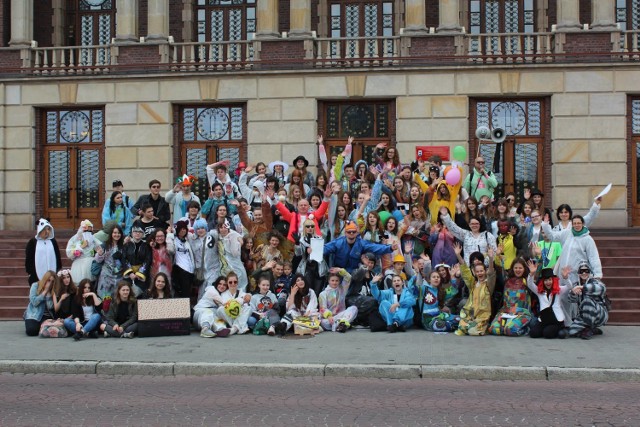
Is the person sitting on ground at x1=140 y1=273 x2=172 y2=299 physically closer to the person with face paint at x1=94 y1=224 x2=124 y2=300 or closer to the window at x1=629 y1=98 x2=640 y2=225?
the person with face paint at x1=94 y1=224 x2=124 y2=300

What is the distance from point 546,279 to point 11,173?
1631 centimetres

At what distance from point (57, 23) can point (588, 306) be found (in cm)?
1847

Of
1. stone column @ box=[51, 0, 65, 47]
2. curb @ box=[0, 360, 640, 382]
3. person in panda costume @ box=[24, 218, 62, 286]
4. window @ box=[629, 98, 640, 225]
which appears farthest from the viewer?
stone column @ box=[51, 0, 65, 47]

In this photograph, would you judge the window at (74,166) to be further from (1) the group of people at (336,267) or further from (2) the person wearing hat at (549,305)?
(2) the person wearing hat at (549,305)

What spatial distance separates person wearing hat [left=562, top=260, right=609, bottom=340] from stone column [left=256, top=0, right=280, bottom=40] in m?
12.7

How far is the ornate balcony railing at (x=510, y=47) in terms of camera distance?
22344 mm

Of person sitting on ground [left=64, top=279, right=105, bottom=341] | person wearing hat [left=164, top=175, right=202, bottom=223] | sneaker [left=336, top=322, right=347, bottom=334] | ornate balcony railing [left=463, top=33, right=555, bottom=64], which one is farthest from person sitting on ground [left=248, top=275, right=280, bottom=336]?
ornate balcony railing [left=463, top=33, right=555, bottom=64]

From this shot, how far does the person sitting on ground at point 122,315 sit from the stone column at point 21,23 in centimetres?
1293

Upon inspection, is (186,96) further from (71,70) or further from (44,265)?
(44,265)

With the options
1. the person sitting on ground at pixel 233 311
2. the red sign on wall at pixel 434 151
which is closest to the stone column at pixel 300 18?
the red sign on wall at pixel 434 151

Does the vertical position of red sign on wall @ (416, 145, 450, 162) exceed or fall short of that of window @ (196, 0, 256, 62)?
it falls short

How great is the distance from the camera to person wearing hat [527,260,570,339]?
1320cm

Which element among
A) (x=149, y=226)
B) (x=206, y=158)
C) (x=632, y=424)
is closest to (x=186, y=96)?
(x=206, y=158)

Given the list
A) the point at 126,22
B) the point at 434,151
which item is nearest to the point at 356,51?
the point at 434,151
